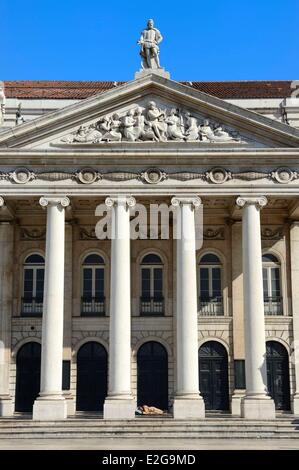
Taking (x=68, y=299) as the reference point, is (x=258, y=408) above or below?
below

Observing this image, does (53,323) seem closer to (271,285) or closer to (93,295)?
(93,295)

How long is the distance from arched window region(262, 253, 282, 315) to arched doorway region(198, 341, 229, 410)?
9.75 ft

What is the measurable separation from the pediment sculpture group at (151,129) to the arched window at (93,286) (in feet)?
21.7

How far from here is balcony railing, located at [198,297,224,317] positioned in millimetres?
34656

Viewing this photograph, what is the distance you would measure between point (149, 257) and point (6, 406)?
31.0 ft

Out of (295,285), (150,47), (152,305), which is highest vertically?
(150,47)

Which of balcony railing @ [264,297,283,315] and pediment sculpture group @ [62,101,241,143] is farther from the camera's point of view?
balcony railing @ [264,297,283,315]

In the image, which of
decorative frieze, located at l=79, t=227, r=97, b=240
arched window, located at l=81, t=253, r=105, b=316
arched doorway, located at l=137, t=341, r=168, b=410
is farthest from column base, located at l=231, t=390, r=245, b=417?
decorative frieze, located at l=79, t=227, r=97, b=240

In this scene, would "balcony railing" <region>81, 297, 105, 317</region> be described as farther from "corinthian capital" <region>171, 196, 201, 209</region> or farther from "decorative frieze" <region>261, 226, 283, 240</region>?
"decorative frieze" <region>261, 226, 283, 240</region>

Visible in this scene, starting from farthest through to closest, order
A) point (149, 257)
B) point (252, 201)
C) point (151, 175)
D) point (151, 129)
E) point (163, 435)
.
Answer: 1. point (149, 257)
2. point (151, 129)
3. point (151, 175)
4. point (252, 201)
5. point (163, 435)

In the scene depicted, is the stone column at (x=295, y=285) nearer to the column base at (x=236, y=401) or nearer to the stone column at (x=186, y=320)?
the column base at (x=236, y=401)

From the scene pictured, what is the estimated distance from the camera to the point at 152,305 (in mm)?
34812

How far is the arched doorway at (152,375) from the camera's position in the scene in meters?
33.6

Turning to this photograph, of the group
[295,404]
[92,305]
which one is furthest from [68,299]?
[295,404]
